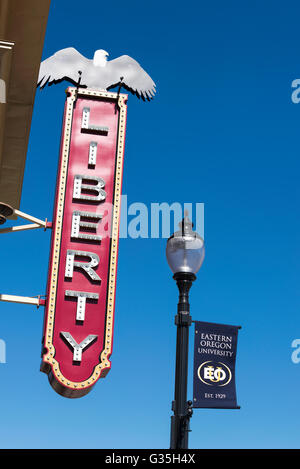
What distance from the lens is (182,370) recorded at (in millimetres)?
7883

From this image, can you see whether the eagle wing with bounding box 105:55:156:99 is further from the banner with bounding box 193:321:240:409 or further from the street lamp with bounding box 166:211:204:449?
the banner with bounding box 193:321:240:409

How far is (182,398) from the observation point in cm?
774

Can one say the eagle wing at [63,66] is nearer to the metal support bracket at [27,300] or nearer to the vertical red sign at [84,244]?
the vertical red sign at [84,244]

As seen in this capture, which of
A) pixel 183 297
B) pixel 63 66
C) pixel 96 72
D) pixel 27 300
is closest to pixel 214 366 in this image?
pixel 183 297

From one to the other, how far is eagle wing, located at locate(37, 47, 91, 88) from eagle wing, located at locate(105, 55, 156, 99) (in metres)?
0.62

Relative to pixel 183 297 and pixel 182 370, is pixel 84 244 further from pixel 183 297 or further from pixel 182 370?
pixel 182 370

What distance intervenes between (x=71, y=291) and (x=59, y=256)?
74 centimetres

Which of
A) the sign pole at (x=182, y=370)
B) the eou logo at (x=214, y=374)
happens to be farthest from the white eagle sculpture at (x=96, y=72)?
the eou logo at (x=214, y=374)

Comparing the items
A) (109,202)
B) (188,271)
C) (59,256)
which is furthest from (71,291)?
(188,271)

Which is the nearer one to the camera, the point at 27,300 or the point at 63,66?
the point at 27,300

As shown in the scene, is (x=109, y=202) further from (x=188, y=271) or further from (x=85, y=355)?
(x=188, y=271)

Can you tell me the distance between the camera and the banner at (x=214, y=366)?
318 inches

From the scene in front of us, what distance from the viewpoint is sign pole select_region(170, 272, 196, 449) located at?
7.59 meters

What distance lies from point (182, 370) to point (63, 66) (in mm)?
8740
